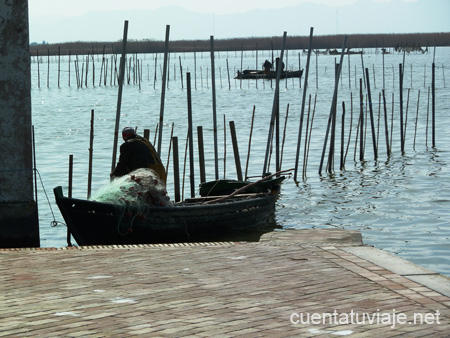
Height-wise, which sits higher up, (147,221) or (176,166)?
(176,166)

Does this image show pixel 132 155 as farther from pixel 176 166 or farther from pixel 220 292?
pixel 220 292

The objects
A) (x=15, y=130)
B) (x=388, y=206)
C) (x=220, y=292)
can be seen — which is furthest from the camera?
(x=388, y=206)

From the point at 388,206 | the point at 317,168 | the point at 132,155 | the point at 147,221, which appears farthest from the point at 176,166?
the point at 317,168

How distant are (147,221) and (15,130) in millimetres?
2180

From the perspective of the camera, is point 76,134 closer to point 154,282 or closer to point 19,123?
point 19,123

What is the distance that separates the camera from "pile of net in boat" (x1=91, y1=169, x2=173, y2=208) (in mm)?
10297

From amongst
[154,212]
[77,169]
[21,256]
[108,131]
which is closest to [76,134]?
[108,131]

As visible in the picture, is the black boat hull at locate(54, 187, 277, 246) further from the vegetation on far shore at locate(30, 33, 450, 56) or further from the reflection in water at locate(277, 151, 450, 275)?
the vegetation on far shore at locate(30, 33, 450, 56)

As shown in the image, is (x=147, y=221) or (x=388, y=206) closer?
(x=147, y=221)

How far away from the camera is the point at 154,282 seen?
659 centimetres

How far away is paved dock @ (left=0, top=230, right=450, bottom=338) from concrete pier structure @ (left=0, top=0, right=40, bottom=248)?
138 cm

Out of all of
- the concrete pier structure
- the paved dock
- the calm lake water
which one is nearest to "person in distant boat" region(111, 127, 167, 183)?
the calm lake water

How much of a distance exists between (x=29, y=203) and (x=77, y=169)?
34.1 ft

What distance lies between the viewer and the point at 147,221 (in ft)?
34.3
